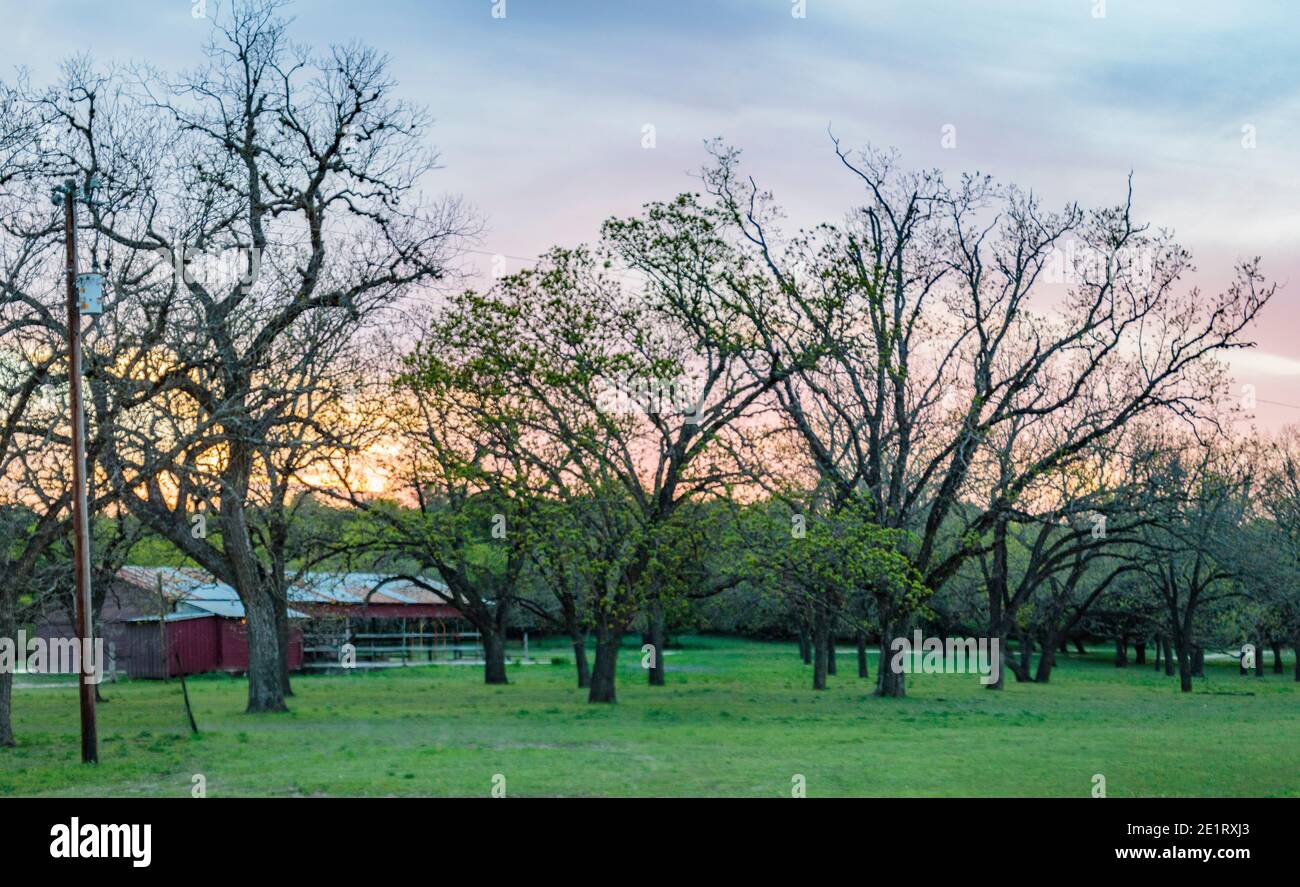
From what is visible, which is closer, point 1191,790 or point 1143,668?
point 1191,790

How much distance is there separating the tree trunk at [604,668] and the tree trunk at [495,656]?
1204cm

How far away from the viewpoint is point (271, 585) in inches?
1356

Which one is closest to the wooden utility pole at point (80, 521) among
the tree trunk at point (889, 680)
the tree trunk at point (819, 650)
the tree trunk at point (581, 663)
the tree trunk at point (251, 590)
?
the tree trunk at point (251, 590)

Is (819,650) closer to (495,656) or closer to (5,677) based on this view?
(495,656)

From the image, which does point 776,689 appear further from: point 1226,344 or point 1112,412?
point 1226,344

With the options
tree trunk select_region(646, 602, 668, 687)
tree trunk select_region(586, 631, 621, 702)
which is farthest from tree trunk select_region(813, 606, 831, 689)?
tree trunk select_region(586, 631, 621, 702)

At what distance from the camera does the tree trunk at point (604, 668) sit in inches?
1494

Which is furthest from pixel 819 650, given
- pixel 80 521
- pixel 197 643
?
pixel 80 521

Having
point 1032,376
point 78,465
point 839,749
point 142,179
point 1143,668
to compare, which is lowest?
point 1143,668

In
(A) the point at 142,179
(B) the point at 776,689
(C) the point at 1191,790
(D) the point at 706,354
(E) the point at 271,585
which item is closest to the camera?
(C) the point at 1191,790

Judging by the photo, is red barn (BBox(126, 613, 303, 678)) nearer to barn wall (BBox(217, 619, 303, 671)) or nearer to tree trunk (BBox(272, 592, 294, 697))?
barn wall (BBox(217, 619, 303, 671))

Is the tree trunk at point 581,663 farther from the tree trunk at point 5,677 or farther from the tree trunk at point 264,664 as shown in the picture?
the tree trunk at point 5,677
